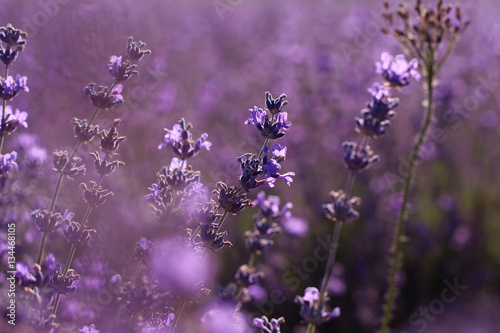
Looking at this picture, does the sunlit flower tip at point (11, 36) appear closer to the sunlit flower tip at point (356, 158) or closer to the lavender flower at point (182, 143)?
the lavender flower at point (182, 143)

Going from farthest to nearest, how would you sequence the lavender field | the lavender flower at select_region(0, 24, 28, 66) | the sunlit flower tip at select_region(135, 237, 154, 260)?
the lavender flower at select_region(0, 24, 28, 66) < the lavender field < the sunlit flower tip at select_region(135, 237, 154, 260)

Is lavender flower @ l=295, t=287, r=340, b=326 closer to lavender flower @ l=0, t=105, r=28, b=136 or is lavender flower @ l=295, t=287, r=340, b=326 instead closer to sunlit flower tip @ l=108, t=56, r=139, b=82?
sunlit flower tip @ l=108, t=56, r=139, b=82

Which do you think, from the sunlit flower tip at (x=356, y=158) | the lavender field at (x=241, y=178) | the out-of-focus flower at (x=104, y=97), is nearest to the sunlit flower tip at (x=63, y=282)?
the lavender field at (x=241, y=178)

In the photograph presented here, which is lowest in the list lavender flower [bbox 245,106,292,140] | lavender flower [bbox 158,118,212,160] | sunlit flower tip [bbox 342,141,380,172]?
lavender flower [bbox 158,118,212,160]

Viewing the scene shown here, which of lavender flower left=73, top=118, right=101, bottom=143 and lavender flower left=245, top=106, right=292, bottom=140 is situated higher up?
lavender flower left=73, top=118, right=101, bottom=143

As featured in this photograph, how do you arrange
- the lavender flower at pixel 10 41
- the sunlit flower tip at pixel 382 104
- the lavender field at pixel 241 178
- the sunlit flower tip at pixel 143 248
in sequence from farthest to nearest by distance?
the sunlit flower tip at pixel 382 104 → the lavender flower at pixel 10 41 → the lavender field at pixel 241 178 → the sunlit flower tip at pixel 143 248

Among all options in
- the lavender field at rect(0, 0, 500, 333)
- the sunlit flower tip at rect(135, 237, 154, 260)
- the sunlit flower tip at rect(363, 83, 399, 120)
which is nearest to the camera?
the sunlit flower tip at rect(135, 237, 154, 260)

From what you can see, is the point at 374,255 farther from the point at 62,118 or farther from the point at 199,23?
the point at 199,23

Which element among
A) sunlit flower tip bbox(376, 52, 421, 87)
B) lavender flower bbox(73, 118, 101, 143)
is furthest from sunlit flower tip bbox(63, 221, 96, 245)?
sunlit flower tip bbox(376, 52, 421, 87)
